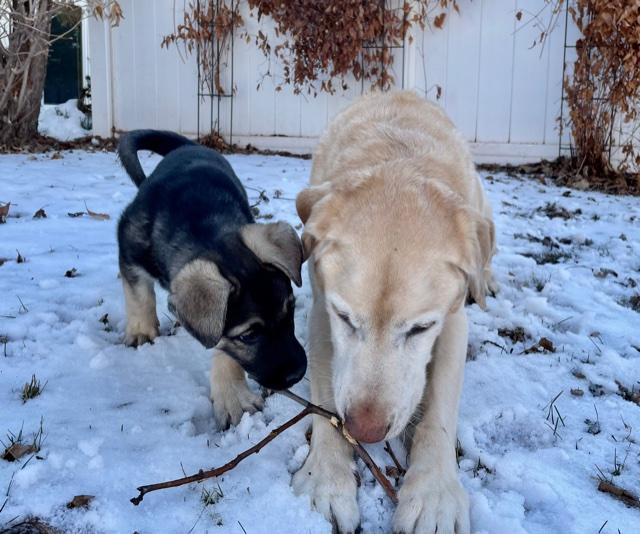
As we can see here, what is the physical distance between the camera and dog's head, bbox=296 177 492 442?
1.94 metres

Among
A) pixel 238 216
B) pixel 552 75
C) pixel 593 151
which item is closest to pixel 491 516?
pixel 238 216

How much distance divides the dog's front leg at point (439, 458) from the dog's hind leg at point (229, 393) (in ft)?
2.27

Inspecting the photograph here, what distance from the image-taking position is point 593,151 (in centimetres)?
782

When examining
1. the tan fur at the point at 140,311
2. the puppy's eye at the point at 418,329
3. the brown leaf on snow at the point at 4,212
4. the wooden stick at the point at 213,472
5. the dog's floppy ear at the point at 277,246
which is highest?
the dog's floppy ear at the point at 277,246

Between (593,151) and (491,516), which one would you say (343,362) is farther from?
(593,151)

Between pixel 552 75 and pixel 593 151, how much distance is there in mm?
1290

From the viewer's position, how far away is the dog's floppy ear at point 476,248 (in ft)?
7.15

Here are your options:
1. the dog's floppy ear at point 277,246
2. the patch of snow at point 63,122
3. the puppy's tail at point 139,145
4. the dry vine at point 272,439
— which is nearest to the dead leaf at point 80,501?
the dry vine at point 272,439

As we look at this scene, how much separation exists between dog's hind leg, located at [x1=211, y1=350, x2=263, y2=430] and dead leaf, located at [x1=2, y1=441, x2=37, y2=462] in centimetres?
65

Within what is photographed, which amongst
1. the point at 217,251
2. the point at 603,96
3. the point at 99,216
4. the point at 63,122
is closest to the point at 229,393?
the point at 217,251

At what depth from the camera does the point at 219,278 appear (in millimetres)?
2318

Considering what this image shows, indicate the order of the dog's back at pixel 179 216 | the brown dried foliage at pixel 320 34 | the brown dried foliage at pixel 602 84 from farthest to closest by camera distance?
the brown dried foliage at pixel 320 34, the brown dried foliage at pixel 602 84, the dog's back at pixel 179 216

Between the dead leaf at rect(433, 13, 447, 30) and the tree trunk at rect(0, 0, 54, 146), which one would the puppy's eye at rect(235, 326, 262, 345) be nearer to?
→ the tree trunk at rect(0, 0, 54, 146)

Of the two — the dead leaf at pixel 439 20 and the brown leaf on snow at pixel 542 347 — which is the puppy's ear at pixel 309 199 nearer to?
the brown leaf on snow at pixel 542 347
